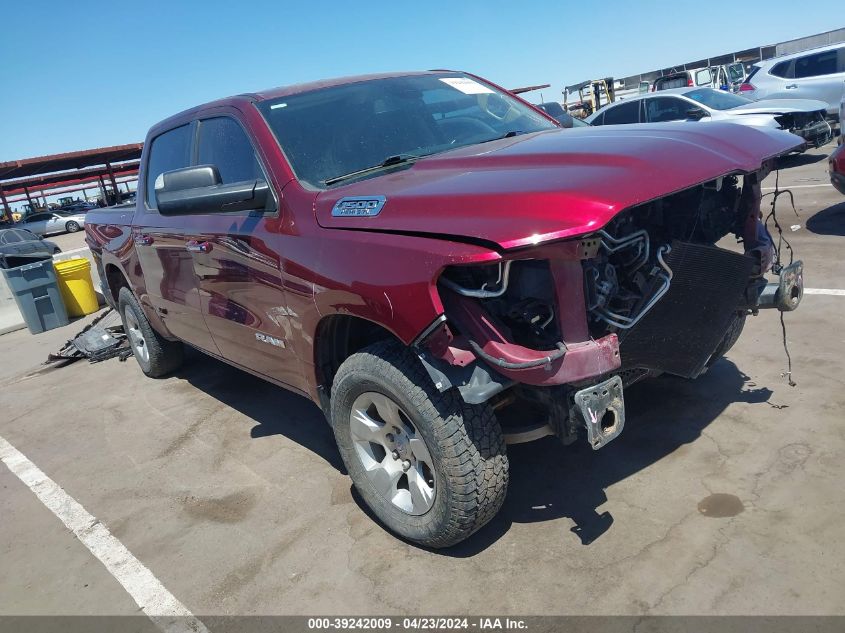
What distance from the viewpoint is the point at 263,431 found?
4488 mm

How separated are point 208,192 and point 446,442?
64.3 inches

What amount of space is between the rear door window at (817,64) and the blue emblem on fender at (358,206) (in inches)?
613

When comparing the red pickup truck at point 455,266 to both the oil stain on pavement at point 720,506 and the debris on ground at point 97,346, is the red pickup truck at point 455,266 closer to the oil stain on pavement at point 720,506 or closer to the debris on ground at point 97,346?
the oil stain on pavement at point 720,506

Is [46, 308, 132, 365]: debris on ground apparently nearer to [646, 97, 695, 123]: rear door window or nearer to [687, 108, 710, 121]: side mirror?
[687, 108, 710, 121]: side mirror

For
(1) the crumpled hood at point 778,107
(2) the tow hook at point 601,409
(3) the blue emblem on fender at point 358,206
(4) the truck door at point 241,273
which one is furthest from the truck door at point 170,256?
(1) the crumpled hood at point 778,107

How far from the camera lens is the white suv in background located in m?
14.3

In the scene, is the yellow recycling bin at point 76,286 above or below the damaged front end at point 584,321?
below

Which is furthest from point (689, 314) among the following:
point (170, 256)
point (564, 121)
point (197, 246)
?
point (170, 256)

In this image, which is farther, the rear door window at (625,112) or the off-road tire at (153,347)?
the rear door window at (625,112)

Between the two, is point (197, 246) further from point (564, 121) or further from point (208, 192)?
point (564, 121)

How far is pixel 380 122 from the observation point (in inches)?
142

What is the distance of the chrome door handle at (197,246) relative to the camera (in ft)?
12.4

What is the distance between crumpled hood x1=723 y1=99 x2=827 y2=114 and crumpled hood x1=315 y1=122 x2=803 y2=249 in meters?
9.81

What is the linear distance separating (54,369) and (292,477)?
4655 mm
